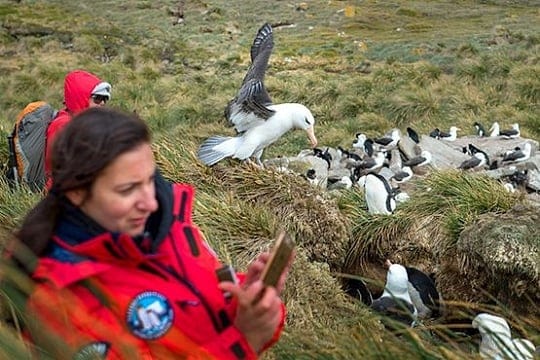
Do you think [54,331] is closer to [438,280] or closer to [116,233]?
[116,233]

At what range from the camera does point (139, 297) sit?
1.66 metres

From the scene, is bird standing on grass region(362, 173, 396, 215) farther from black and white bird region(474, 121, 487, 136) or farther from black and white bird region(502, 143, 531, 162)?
black and white bird region(474, 121, 487, 136)

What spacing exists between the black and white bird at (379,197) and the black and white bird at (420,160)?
9.12ft

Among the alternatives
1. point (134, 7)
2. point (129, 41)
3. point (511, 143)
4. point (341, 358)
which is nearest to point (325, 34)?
point (129, 41)

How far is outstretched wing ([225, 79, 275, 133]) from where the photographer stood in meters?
6.02

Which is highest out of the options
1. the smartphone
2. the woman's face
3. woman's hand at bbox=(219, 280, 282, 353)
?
the woman's face

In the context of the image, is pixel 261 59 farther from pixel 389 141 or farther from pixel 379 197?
pixel 389 141

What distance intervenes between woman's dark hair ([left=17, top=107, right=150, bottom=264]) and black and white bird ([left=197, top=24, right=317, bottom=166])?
167 inches

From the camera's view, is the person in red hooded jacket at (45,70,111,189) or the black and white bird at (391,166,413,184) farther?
the black and white bird at (391,166,413,184)

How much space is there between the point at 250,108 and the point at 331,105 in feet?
35.5

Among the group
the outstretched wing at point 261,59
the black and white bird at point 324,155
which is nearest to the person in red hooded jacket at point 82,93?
the outstretched wing at point 261,59

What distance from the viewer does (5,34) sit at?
2870cm

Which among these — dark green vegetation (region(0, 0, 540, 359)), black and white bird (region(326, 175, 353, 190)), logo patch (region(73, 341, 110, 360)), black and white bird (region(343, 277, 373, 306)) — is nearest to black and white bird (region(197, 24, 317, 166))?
dark green vegetation (region(0, 0, 540, 359))

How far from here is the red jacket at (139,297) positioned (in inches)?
59.6
